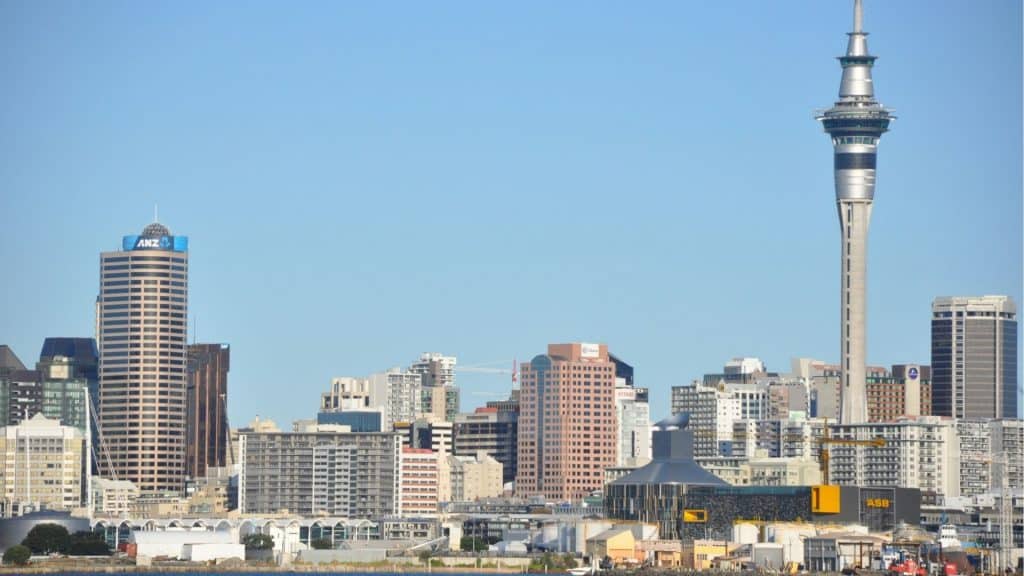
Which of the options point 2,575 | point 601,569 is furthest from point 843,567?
point 2,575

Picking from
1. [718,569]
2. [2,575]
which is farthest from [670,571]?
[2,575]

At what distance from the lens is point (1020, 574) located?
575 ft

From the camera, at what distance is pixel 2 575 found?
7795 inches

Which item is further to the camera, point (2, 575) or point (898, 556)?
point (2, 575)

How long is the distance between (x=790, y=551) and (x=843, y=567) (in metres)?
8.22

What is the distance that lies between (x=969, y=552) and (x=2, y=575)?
2892 inches

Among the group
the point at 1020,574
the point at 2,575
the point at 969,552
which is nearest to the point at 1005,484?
the point at 969,552

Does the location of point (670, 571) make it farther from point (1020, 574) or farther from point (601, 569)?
point (1020, 574)

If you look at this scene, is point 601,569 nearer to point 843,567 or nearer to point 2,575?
point 843,567

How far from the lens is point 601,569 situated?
19825cm

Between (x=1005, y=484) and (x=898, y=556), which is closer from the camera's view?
(x=898, y=556)

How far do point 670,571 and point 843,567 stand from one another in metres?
12.7

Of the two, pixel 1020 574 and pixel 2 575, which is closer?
pixel 1020 574

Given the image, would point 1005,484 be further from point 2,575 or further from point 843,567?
point 2,575
